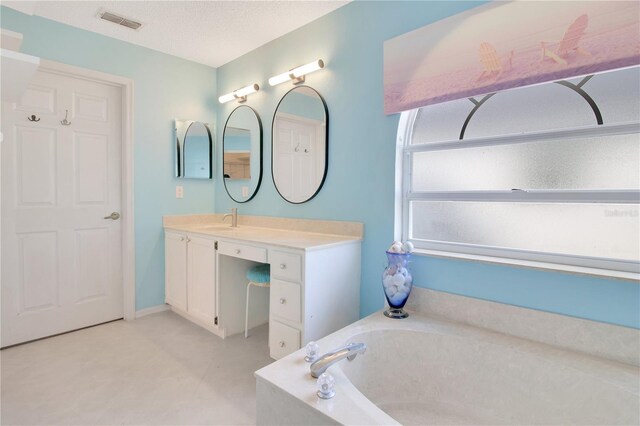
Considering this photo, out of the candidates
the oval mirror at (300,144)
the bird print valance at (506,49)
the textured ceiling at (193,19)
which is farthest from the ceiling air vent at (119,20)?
the bird print valance at (506,49)

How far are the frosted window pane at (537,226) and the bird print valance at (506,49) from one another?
611 millimetres

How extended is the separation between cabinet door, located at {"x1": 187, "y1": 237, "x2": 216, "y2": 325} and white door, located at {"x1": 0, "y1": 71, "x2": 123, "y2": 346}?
0.74 metres

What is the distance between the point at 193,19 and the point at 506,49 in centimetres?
214

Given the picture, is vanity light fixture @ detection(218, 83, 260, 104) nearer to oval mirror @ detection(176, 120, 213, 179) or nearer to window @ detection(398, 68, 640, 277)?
oval mirror @ detection(176, 120, 213, 179)

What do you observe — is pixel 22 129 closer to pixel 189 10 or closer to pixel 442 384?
pixel 189 10

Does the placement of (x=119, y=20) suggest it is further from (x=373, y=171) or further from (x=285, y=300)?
(x=285, y=300)

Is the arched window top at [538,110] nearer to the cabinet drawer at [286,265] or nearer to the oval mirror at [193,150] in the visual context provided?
the cabinet drawer at [286,265]

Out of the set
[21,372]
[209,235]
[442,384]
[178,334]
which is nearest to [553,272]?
[442,384]

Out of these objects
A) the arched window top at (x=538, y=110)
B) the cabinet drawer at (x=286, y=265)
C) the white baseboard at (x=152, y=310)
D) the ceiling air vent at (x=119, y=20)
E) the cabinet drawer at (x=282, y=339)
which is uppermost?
the ceiling air vent at (x=119, y=20)

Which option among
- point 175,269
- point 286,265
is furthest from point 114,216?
point 286,265

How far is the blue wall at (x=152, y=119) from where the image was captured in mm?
2768

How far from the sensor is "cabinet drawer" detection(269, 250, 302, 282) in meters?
1.93

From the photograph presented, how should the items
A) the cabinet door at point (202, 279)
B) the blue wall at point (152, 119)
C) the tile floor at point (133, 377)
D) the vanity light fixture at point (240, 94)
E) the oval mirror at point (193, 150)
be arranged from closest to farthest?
the tile floor at point (133, 377)
the cabinet door at point (202, 279)
the blue wall at point (152, 119)
the vanity light fixture at point (240, 94)
the oval mirror at point (193, 150)

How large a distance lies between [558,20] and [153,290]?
3435 mm
